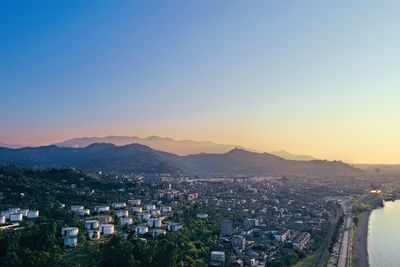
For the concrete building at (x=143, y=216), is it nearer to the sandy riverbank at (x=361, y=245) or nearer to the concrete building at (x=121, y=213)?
the concrete building at (x=121, y=213)

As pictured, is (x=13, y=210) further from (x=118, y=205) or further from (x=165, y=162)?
(x=165, y=162)

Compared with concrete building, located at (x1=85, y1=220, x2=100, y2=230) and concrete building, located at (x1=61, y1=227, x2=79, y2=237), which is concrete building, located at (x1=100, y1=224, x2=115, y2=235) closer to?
concrete building, located at (x1=85, y1=220, x2=100, y2=230)

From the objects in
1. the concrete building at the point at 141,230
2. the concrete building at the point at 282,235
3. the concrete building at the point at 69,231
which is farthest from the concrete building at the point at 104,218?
the concrete building at the point at 282,235

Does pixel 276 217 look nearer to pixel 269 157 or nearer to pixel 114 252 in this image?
pixel 114 252

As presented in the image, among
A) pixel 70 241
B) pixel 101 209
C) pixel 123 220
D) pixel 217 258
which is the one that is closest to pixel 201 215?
pixel 123 220

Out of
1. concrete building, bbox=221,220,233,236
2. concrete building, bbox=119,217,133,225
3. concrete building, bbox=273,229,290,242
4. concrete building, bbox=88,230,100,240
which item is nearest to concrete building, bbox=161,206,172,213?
concrete building, bbox=119,217,133,225

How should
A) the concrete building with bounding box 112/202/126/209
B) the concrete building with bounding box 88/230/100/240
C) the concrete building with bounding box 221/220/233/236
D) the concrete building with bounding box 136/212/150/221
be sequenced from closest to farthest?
the concrete building with bounding box 88/230/100/240
the concrete building with bounding box 221/220/233/236
the concrete building with bounding box 136/212/150/221
the concrete building with bounding box 112/202/126/209

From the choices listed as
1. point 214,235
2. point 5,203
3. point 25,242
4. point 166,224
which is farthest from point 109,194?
point 25,242
